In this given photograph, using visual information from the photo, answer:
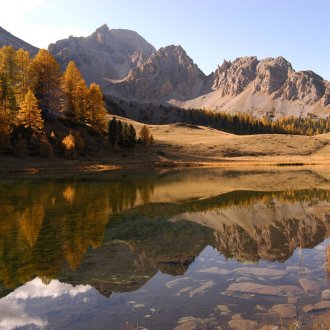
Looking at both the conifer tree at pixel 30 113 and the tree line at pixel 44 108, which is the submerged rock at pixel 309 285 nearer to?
the tree line at pixel 44 108

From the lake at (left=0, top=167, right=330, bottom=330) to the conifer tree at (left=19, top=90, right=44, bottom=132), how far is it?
51.9 metres

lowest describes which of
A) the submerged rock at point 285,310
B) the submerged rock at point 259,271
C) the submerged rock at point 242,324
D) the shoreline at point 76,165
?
the shoreline at point 76,165

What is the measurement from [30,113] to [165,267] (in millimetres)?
71248

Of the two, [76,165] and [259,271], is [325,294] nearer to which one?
[259,271]

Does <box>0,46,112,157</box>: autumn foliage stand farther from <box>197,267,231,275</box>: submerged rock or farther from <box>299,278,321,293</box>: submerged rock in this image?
<box>299,278,321,293</box>: submerged rock

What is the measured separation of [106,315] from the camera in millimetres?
10562

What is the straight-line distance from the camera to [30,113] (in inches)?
3078

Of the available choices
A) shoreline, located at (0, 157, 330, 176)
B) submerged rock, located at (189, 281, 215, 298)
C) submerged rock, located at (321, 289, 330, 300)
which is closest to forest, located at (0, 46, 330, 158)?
shoreline, located at (0, 157, 330, 176)

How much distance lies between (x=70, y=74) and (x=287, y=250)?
3494 inches

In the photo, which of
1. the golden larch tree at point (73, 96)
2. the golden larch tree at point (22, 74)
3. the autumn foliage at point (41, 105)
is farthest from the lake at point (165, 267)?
the golden larch tree at point (73, 96)

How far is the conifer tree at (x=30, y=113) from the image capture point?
7718cm

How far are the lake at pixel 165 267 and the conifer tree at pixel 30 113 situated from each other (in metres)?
51.9

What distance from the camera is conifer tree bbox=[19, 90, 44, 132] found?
77.2m

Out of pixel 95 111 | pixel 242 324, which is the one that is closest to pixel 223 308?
pixel 242 324
